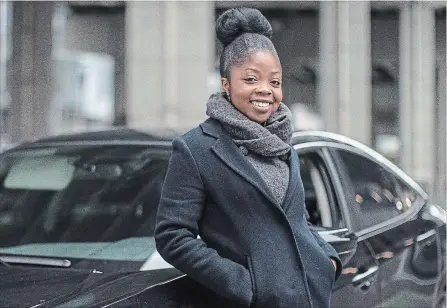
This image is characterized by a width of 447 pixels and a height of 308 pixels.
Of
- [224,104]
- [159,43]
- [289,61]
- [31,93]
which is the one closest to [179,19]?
[159,43]

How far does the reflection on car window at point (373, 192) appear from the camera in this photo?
3.88 m

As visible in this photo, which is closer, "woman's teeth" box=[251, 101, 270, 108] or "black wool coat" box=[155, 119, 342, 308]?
"black wool coat" box=[155, 119, 342, 308]

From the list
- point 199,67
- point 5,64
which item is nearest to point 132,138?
point 199,67

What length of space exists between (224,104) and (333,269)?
2.09 ft

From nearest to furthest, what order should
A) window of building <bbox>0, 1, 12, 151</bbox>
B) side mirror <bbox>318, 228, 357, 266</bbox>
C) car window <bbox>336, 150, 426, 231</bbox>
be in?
side mirror <bbox>318, 228, 357, 266</bbox> < car window <bbox>336, 150, 426, 231</bbox> < window of building <bbox>0, 1, 12, 151</bbox>

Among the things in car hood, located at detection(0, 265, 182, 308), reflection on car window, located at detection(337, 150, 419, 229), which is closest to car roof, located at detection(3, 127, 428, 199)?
reflection on car window, located at detection(337, 150, 419, 229)

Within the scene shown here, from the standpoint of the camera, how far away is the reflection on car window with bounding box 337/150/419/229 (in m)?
3.88

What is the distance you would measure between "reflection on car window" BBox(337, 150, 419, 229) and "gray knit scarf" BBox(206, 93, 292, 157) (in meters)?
1.46

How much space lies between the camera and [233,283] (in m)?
2.27

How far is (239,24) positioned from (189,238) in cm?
67

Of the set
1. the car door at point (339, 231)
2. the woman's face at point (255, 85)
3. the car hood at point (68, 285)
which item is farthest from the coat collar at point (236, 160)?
the car door at point (339, 231)

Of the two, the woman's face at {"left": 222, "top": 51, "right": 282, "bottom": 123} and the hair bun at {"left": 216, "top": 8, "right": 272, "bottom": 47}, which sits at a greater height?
the hair bun at {"left": 216, "top": 8, "right": 272, "bottom": 47}

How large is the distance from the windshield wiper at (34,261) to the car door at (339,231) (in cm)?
110

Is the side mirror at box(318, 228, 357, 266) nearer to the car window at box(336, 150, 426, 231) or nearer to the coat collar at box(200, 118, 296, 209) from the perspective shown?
the car window at box(336, 150, 426, 231)
